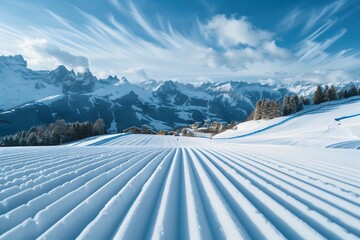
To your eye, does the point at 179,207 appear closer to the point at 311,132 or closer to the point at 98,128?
the point at 311,132

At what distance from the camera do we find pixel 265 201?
3598 mm

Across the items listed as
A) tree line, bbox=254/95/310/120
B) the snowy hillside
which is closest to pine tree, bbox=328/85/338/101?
tree line, bbox=254/95/310/120

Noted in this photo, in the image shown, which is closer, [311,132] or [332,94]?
[311,132]

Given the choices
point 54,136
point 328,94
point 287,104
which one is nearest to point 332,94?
point 328,94

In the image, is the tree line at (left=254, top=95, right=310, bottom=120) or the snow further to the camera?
the tree line at (left=254, top=95, right=310, bottom=120)

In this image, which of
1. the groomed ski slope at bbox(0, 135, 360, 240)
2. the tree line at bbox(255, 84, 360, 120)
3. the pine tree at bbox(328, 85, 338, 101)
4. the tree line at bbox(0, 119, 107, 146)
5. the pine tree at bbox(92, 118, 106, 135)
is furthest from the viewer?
the pine tree at bbox(328, 85, 338, 101)

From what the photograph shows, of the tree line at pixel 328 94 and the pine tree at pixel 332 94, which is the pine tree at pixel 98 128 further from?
the pine tree at pixel 332 94

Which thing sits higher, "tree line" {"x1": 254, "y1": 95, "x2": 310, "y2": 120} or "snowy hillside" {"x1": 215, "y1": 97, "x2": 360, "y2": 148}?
"tree line" {"x1": 254, "y1": 95, "x2": 310, "y2": 120}

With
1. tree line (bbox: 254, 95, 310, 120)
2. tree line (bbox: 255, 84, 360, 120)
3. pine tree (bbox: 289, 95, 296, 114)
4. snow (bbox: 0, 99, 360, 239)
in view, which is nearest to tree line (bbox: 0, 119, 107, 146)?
tree line (bbox: 254, 95, 310, 120)

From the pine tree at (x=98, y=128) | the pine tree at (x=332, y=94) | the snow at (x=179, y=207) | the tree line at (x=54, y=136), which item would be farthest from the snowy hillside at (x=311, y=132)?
the pine tree at (x=98, y=128)

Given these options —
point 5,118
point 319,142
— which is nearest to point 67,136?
point 319,142

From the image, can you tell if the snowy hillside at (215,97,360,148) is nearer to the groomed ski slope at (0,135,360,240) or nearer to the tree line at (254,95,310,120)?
the tree line at (254,95,310,120)

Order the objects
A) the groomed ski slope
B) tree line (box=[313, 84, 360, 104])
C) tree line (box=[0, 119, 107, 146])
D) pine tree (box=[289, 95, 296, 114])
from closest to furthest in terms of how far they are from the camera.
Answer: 1. the groomed ski slope
2. tree line (box=[0, 119, 107, 146])
3. pine tree (box=[289, 95, 296, 114])
4. tree line (box=[313, 84, 360, 104])

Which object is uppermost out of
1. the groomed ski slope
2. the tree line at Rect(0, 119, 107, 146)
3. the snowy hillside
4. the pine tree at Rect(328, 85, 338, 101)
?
the pine tree at Rect(328, 85, 338, 101)
